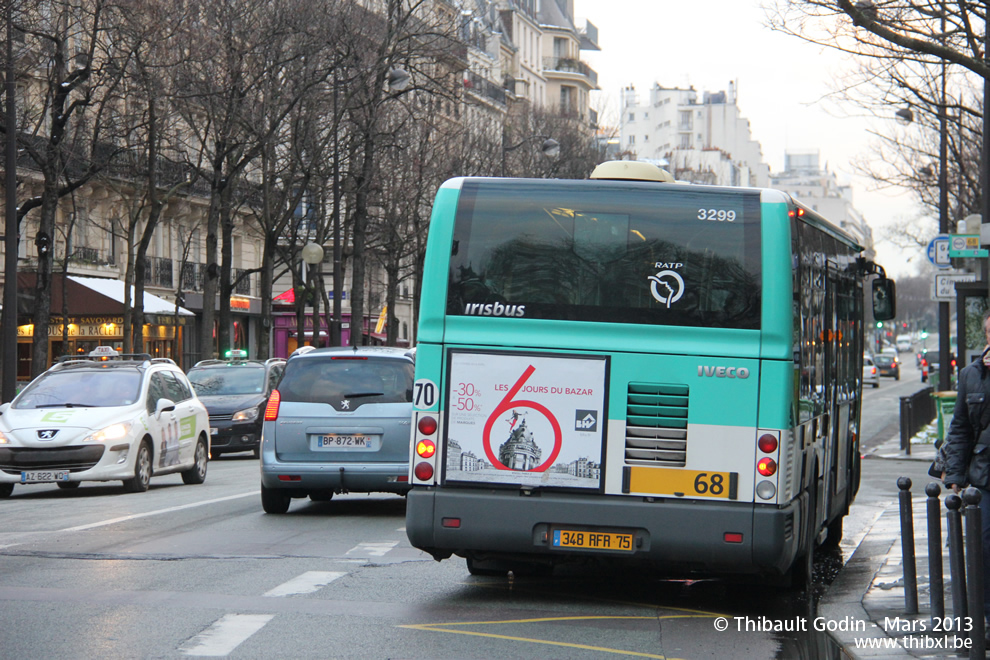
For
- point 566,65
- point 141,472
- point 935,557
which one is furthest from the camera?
point 566,65

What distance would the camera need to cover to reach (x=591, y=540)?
9.14 meters

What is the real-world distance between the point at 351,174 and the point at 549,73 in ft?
242

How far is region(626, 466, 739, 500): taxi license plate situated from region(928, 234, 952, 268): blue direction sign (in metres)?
13.7

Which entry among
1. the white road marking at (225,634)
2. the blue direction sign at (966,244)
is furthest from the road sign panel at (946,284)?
the white road marking at (225,634)

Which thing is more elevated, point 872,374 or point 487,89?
point 487,89

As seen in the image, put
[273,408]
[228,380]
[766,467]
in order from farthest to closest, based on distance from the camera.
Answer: [228,380], [273,408], [766,467]

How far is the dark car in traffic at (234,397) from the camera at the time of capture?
2769 cm

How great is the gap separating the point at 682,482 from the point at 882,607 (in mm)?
1451

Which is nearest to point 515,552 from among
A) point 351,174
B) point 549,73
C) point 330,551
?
point 330,551

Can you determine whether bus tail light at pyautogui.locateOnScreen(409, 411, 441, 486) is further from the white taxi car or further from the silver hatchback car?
the white taxi car

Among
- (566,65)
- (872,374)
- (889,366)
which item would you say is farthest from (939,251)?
(566,65)

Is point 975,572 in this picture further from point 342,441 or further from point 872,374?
point 872,374

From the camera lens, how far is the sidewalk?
769 cm

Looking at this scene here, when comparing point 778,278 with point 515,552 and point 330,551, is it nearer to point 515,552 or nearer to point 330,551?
point 515,552
